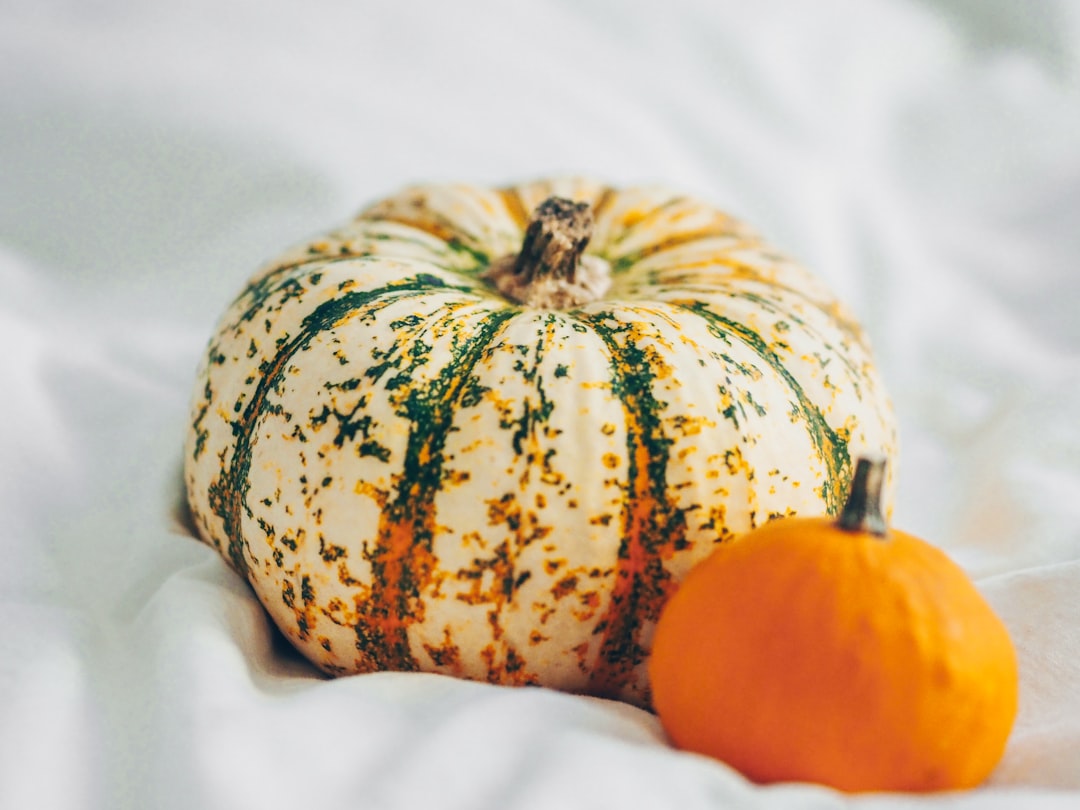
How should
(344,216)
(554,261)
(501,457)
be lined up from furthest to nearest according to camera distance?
(344,216) < (554,261) < (501,457)

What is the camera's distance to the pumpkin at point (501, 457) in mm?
723

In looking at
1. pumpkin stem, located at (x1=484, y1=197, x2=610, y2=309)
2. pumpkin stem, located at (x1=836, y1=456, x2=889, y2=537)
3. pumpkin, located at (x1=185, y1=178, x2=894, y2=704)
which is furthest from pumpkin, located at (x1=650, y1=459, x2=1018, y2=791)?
pumpkin stem, located at (x1=484, y1=197, x2=610, y2=309)

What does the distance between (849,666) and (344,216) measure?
3.79 feet

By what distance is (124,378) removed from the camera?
124 centimetres

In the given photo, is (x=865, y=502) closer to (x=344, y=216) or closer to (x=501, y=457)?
(x=501, y=457)

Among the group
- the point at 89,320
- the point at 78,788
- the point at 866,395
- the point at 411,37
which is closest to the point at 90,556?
the point at 78,788

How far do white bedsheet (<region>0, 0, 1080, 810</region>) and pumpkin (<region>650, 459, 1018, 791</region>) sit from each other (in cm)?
2

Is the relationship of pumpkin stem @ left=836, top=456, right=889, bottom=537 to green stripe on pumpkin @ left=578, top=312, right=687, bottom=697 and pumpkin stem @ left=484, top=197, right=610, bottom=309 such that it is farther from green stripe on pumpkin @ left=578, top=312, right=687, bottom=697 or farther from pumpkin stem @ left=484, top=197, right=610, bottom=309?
pumpkin stem @ left=484, top=197, right=610, bottom=309

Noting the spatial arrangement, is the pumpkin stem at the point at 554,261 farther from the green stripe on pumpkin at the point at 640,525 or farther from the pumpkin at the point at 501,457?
the green stripe on pumpkin at the point at 640,525

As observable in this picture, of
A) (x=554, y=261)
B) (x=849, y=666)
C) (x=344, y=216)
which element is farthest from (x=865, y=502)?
(x=344, y=216)

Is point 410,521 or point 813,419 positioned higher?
point 813,419

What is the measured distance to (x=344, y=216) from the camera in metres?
1.57

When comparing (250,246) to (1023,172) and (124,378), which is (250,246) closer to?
(124,378)

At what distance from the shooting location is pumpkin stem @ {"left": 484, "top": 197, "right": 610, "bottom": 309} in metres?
0.89
